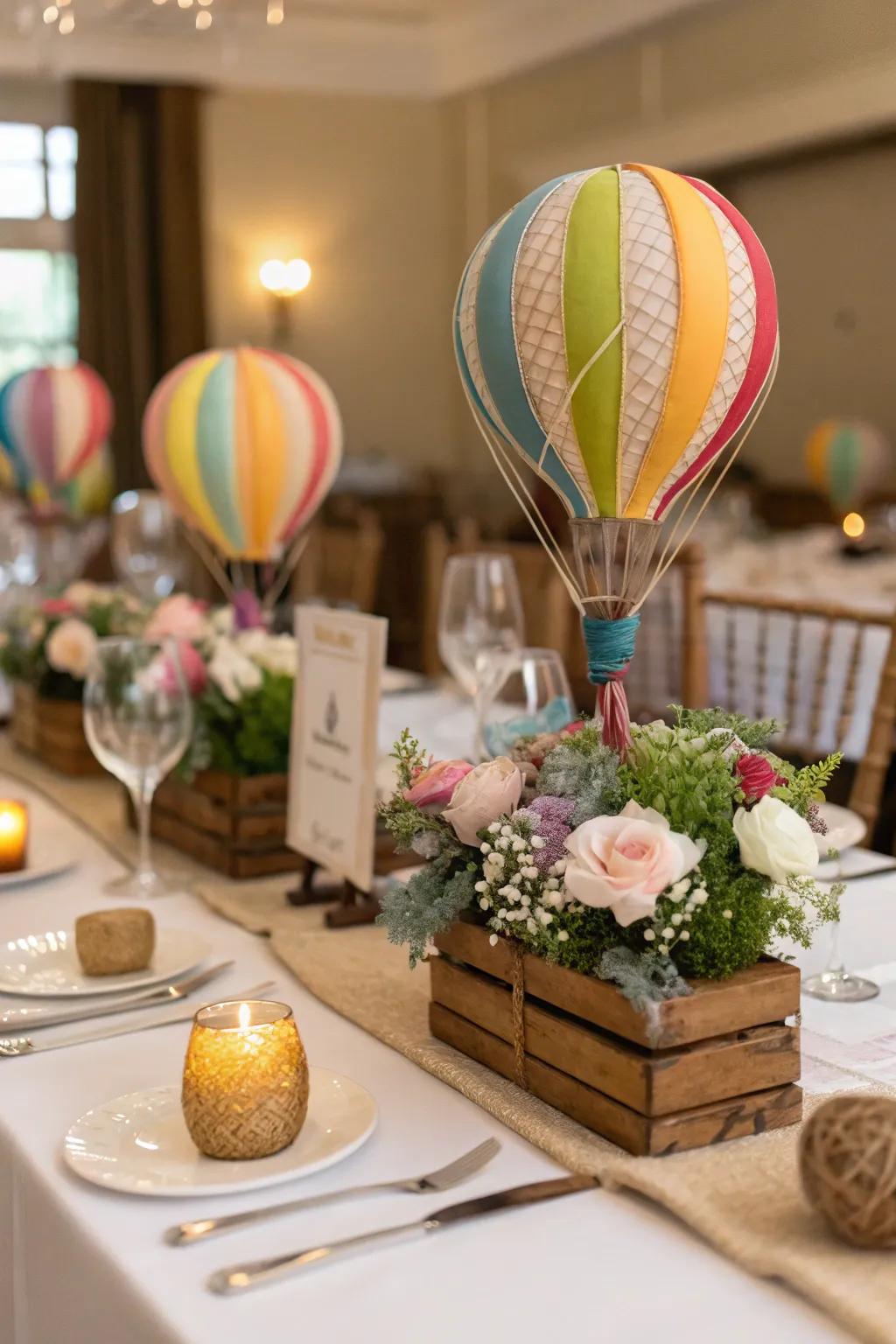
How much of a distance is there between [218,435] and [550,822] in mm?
1065

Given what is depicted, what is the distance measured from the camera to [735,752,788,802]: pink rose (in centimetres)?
88

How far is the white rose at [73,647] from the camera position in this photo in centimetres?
205

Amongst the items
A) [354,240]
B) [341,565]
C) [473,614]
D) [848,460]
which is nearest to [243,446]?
[473,614]

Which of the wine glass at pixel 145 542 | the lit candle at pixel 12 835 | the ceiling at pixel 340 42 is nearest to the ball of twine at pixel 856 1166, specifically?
the lit candle at pixel 12 835

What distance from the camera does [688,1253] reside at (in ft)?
2.49

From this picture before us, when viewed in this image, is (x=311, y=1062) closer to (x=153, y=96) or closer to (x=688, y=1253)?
(x=688, y=1253)

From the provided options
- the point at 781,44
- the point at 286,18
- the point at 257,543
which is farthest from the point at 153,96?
the point at 257,543

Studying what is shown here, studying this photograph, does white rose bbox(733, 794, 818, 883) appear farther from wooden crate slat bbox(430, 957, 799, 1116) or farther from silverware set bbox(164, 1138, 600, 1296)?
silverware set bbox(164, 1138, 600, 1296)

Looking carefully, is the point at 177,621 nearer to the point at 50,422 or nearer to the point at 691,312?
the point at 691,312

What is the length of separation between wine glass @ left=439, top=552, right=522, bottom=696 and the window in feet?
17.2

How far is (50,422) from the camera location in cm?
281

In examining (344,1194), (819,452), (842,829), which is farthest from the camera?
(819,452)

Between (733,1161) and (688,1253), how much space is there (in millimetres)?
88

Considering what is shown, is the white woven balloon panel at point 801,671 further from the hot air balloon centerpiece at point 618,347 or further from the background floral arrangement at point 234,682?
the hot air balloon centerpiece at point 618,347
